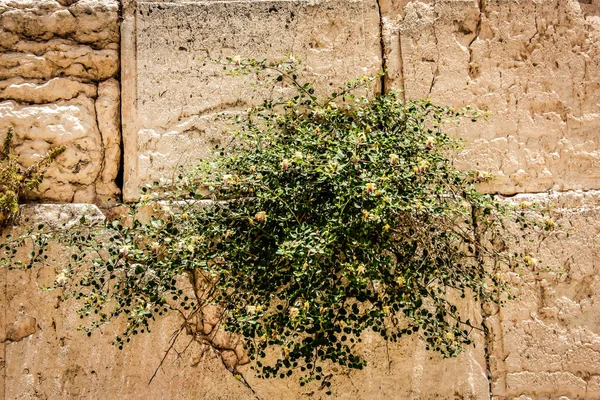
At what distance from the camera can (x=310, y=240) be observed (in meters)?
2.27

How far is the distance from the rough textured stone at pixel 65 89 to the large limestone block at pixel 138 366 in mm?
348

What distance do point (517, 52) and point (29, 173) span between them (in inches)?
93.0

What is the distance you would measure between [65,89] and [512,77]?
213 centimetres

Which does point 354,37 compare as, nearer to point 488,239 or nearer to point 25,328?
point 488,239

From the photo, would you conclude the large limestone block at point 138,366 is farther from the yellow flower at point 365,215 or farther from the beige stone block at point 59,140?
the yellow flower at point 365,215

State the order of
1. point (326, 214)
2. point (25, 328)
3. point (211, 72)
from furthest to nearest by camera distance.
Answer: point (211, 72) < point (25, 328) < point (326, 214)

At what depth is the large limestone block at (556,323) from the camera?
2697 millimetres

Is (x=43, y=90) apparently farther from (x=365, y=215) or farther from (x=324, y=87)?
(x=365, y=215)

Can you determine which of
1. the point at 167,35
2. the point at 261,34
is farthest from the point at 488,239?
the point at 167,35

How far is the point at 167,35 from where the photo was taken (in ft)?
9.32

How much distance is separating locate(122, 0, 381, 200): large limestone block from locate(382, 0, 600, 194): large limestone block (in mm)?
241

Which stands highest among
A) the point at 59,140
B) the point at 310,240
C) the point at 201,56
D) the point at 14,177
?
the point at 201,56

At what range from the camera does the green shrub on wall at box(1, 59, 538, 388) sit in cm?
230

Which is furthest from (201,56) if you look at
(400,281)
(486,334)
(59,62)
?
A: (486,334)
